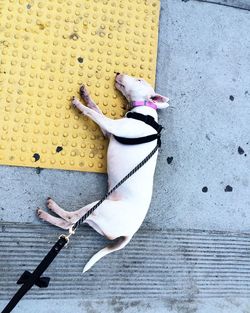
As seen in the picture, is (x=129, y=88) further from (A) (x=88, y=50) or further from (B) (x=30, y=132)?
(B) (x=30, y=132)

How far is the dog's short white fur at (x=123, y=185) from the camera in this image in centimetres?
308

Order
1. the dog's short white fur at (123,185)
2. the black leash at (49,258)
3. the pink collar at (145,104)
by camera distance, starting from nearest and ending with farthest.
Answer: the black leash at (49,258) → the dog's short white fur at (123,185) → the pink collar at (145,104)

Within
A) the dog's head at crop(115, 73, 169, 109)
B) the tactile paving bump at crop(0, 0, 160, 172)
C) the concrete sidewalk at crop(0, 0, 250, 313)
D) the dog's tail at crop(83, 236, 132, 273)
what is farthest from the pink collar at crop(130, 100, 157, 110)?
the dog's tail at crop(83, 236, 132, 273)

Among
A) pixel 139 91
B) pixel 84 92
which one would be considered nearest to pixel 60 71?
pixel 84 92

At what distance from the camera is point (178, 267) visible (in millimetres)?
3668

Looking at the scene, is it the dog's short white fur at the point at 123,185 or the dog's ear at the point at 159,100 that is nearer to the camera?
the dog's short white fur at the point at 123,185

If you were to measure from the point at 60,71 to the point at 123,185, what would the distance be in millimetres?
923

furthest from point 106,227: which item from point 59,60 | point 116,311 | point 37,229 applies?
point 59,60

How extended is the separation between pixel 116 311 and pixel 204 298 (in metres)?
0.69

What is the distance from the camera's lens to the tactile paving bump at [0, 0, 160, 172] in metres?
3.31

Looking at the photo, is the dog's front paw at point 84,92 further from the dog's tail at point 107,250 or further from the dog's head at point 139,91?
the dog's tail at point 107,250

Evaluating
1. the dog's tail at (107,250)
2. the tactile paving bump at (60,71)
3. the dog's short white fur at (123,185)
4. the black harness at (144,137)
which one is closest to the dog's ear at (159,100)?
the dog's short white fur at (123,185)

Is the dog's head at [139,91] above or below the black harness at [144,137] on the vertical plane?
above

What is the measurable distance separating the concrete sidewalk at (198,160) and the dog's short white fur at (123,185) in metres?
0.26
